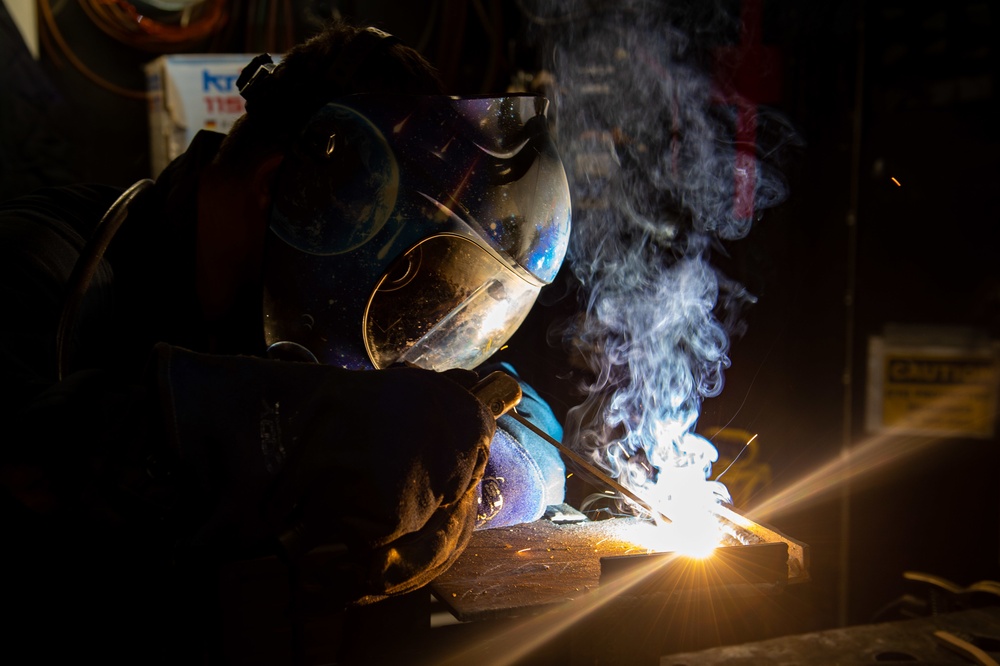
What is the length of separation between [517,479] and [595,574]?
37 cm

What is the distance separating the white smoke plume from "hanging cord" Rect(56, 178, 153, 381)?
141 centimetres

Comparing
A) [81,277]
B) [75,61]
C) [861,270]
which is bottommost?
[81,277]

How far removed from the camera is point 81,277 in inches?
49.3

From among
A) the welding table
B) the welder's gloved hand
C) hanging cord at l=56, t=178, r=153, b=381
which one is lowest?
the welding table

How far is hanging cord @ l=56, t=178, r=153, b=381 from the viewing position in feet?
3.92

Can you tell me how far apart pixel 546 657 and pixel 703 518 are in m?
0.56

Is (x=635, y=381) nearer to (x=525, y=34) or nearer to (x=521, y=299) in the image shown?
(x=521, y=299)

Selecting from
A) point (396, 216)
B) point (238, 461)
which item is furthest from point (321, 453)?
point (396, 216)

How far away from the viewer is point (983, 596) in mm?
2930

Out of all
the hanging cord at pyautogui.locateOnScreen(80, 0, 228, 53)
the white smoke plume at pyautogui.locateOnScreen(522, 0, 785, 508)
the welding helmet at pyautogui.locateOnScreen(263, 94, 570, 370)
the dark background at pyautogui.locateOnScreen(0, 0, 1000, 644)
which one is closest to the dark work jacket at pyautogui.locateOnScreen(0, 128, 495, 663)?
the welding helmet at pyautogui.locateOnScreen(263, 94, 570, 370)

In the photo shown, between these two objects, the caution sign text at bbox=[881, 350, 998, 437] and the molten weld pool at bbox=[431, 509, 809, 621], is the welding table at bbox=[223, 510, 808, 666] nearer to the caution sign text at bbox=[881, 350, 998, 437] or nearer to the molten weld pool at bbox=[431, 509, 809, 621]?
the molten weld pool at bbox=[431, 509, 809, 621]

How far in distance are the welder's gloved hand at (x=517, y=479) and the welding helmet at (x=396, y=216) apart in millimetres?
255

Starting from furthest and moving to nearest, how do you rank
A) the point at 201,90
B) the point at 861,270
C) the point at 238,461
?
the point at 201,90, the point at 861,270, the point at 238,461

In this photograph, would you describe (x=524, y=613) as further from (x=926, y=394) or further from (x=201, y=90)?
(x=201, y=90)
